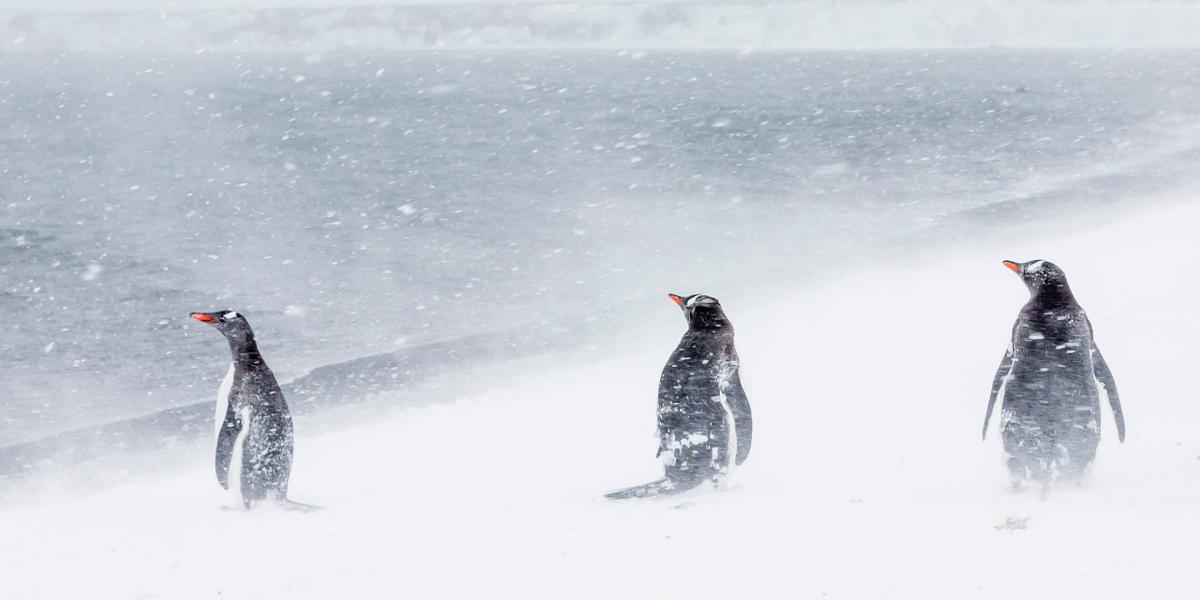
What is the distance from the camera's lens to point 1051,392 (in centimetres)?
596

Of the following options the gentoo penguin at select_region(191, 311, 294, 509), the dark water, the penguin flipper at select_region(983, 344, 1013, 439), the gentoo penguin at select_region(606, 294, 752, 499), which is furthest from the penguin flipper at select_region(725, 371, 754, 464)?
the dark water

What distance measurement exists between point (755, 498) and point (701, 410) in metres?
0.68

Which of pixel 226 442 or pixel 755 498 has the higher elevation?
pixel 226 442

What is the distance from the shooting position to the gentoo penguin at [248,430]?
7.31m

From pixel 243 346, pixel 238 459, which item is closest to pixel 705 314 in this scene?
pixel 243 346

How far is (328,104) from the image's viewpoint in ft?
329

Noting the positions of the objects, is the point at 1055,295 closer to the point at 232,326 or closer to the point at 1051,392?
the point at 1051,392

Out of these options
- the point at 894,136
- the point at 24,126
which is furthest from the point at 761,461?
the point at 24,126

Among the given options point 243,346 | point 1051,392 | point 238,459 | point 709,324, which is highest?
point 709,324

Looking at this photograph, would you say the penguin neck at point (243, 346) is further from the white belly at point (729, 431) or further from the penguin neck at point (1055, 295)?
the penguin neck at point (1055, 295)

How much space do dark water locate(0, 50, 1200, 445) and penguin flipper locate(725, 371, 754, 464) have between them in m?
9.86

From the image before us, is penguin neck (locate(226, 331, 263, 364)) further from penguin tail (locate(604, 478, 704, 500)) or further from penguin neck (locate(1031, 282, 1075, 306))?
penguin neck (locate(1031, 282, 1075, 306))

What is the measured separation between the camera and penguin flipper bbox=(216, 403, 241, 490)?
7.35 m

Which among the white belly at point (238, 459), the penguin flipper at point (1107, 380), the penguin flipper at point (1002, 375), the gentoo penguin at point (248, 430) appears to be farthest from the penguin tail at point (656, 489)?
the white belly at point (238, 459)
